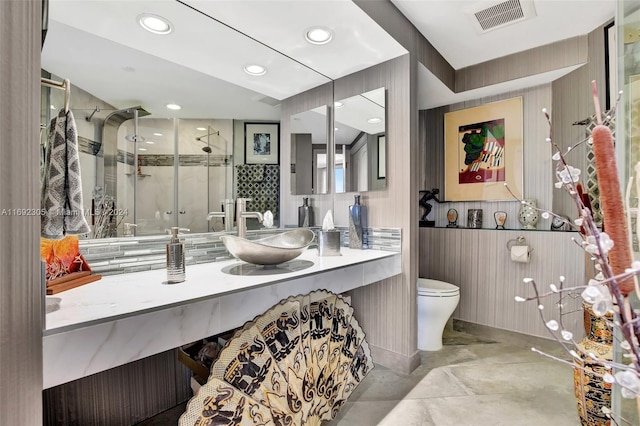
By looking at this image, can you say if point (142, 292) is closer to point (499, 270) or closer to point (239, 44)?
point (239, 44)

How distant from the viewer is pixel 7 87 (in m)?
0.66

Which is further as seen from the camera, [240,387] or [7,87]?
[240,387]

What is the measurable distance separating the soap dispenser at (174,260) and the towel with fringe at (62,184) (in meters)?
0.30

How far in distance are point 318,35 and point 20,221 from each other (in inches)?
67.3

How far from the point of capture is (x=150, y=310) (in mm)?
873

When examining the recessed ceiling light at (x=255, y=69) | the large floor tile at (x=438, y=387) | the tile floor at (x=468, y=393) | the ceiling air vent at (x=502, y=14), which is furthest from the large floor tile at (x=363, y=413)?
the ceiling air vent at (x=502, y=14)

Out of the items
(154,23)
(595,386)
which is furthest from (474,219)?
(154,23)

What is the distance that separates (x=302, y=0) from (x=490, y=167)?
2182 mm

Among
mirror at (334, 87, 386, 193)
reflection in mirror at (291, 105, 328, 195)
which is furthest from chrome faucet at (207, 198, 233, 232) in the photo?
mirror at (334, 87, 386, 193)

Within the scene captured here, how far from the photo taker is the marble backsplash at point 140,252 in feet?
4.14

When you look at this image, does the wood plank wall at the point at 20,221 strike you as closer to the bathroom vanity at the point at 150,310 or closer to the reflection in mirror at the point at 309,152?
the bathroom vanity at the point at 150,310

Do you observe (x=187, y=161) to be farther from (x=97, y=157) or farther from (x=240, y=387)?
(x=240, y=387)

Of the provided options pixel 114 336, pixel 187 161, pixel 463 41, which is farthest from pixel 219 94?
pixel 463 41

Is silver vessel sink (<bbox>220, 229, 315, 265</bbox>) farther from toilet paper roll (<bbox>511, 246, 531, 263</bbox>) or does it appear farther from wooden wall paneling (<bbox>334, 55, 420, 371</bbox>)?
toilet paper roll (<bbox>511, 246, 531, 263</bbox>)
